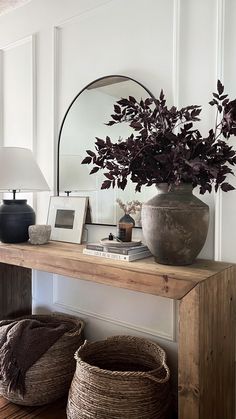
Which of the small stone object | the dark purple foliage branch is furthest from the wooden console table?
the dark purple foliage branch

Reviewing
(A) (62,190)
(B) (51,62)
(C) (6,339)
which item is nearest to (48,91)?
(B) (51,62)

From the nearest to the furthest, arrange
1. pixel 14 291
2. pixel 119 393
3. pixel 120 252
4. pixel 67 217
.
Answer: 1. pixel 119 393
2. pixel 120 252
3. pixel 67 217
4. pixel 14 291

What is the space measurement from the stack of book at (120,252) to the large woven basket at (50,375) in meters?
0.57

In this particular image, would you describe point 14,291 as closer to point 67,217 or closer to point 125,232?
point 67,217

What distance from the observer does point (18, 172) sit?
1946 millimetres

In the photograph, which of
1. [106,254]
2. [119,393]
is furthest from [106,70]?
[119,393]

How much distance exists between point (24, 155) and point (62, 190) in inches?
13.1

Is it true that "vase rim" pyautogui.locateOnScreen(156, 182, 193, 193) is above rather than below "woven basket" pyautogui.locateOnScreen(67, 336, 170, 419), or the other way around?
above

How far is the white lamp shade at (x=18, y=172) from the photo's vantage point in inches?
75.5

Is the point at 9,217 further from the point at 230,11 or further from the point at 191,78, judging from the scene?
the point at 230,11

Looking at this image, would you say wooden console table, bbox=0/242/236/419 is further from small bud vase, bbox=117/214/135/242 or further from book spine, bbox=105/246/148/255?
small bud vase, bbox=117/214/135/242

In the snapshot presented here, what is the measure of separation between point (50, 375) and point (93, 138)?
4.45 feet

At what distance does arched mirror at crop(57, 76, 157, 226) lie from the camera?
1.85 meters

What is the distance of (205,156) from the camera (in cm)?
132
